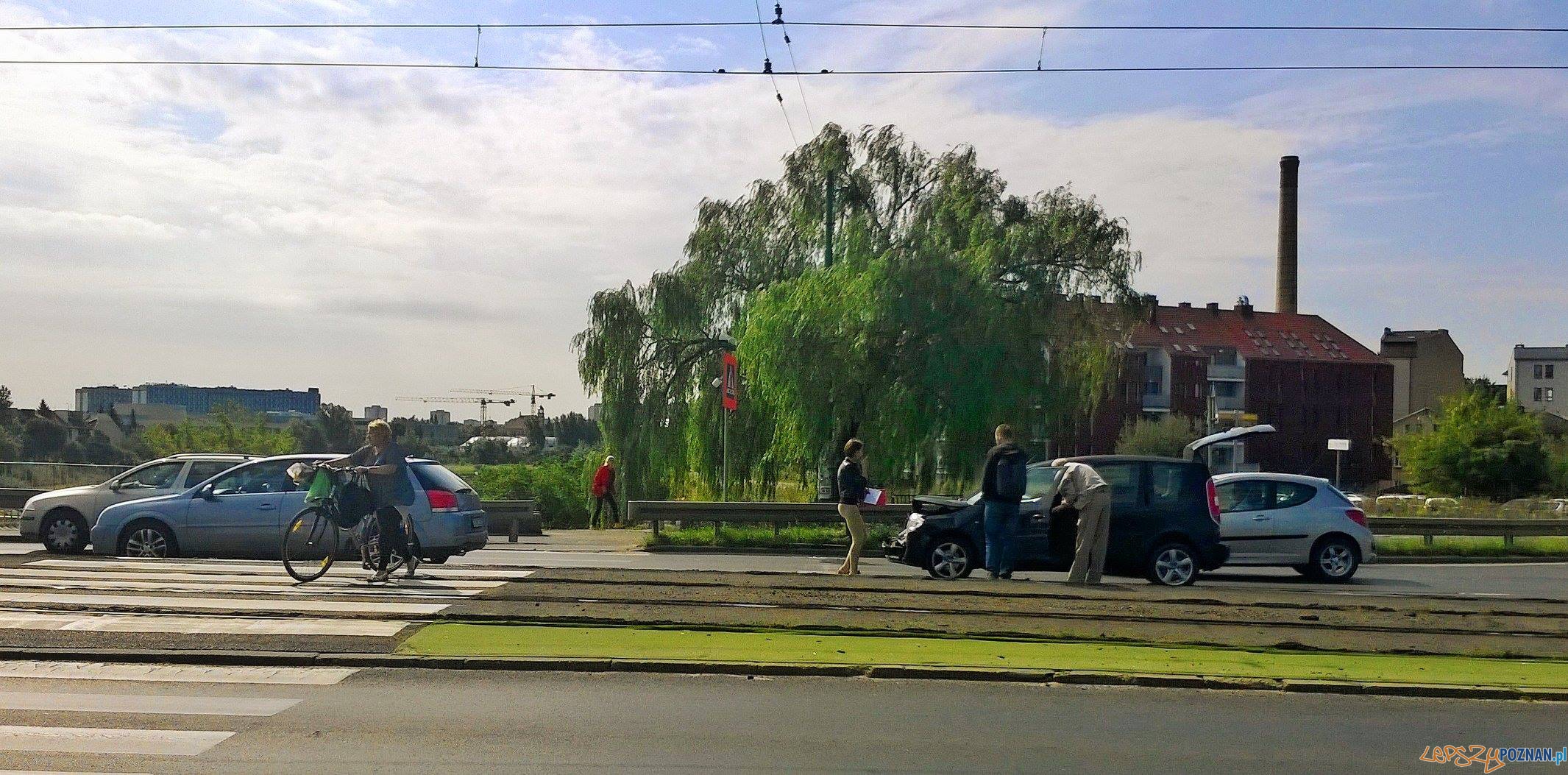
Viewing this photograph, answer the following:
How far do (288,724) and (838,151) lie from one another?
99.5 feet

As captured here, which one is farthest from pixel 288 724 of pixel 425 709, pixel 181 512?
pixel 181 512

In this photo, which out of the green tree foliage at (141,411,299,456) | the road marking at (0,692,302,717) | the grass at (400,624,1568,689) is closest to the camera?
the road marking at (0,692,302,717)

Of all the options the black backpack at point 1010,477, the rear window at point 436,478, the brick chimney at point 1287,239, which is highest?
the brick chimney at point 1287,239

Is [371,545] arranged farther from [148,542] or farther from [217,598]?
[148,542]

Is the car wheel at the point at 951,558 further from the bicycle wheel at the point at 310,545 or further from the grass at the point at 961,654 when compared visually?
the bicycle wheel at the point at 310,545

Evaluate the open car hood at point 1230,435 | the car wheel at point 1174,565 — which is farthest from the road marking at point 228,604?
the open car hood at point 1230,435

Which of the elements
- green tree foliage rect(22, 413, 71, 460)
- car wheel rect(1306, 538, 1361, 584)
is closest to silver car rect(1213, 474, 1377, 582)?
car wheel rect(1306, 538, 1361, 584)

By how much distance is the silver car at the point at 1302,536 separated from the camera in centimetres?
1742

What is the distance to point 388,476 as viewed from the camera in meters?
12.6

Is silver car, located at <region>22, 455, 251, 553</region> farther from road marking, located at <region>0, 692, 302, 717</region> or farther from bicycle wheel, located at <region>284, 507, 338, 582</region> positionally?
road marking, located at <region>0, 692, 302, 717</region>

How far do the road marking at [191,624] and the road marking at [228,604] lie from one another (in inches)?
13.8

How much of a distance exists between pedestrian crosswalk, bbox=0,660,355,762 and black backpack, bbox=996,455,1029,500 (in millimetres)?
7477

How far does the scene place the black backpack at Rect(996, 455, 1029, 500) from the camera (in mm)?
14188

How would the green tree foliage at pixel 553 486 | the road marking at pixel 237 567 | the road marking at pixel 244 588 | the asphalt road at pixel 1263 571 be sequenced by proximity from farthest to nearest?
the green tree foliage at pixel 553 486, the asphalt road at pixel 1263 571, the road marking at pixel 237 567, the road marking at pixel 244 588
